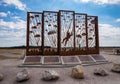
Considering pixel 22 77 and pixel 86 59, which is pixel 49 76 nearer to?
pixel 22 77

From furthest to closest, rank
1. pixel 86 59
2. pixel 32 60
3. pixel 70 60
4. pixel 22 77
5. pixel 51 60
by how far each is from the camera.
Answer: pixel 86 59 → pixel 70 60 → pixel 51 60 → pixel 32 60 → pixel 22 77

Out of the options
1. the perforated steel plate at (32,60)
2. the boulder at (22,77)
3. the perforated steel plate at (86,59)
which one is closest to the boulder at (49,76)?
the boulder at (22,77)

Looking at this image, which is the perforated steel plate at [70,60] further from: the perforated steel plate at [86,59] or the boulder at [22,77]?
the boulder at [22,77]

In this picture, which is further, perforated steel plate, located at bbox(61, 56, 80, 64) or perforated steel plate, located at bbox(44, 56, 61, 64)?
perforated steel plate, located at bbox(61, 56, 80, 64)

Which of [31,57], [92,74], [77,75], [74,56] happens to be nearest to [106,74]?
[92,74]

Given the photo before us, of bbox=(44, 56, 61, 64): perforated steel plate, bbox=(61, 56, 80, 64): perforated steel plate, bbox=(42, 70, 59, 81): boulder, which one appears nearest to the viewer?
bbox=(42, 70, 59, 81): boulder

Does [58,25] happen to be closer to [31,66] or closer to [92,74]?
[31,66]

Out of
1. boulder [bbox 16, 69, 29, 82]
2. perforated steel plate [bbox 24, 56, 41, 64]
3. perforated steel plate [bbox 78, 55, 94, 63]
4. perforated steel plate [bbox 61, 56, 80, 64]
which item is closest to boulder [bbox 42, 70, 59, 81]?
boulder [bbox 16, 69, 29, 82]

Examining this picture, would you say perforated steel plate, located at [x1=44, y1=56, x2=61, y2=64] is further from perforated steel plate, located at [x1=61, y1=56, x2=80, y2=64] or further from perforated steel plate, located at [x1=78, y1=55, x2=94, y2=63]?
perforated steel plate, located at [x1=78, y1=55, x2=94, y2=63]

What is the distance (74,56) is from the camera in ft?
33.0

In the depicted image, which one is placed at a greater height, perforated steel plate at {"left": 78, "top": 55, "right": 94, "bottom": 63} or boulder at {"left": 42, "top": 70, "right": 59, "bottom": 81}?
perforated steel plate at {"left": 78, "top": 55, "right": 94, "bottom": 63}

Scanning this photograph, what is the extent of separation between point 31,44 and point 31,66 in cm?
191

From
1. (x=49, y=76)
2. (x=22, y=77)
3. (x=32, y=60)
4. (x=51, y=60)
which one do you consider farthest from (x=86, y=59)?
(x=22, y=77)

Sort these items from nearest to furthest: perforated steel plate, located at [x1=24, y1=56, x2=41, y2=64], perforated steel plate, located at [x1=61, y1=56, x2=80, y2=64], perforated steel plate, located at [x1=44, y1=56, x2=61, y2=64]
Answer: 1. perforated steel plate, located at [x1=24, y1=56, x2=41, y2=64]
2. perforated steel plate, located at [x1=44, y1=56, x2=61, y2=64]
3. perforated steel plate, located at [x1=61, y1=56, x2=80, y2=64]
